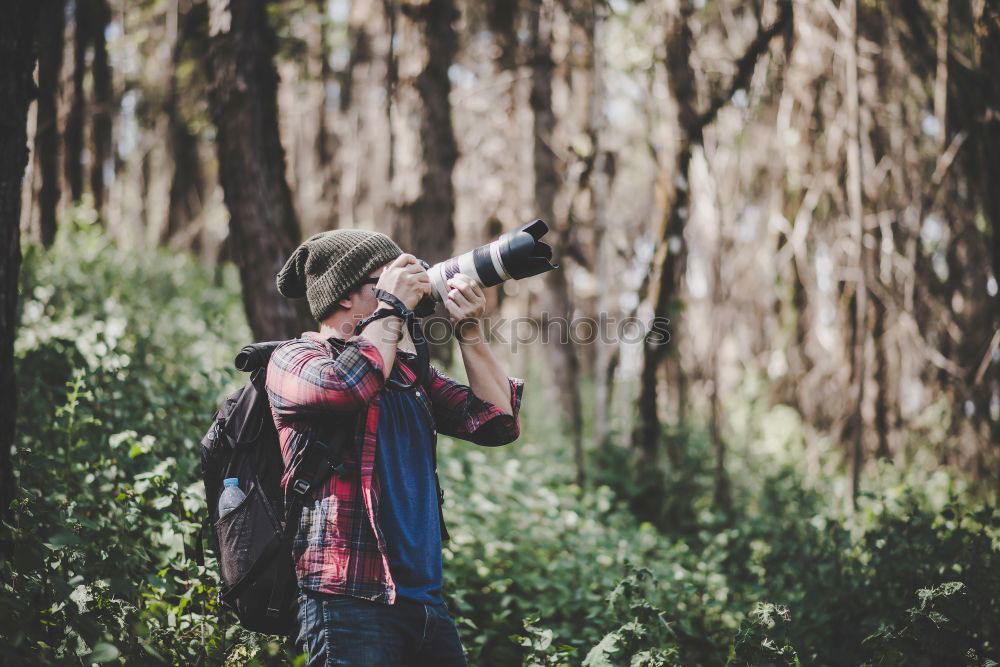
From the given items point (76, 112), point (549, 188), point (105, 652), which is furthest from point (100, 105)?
point (105, 652)

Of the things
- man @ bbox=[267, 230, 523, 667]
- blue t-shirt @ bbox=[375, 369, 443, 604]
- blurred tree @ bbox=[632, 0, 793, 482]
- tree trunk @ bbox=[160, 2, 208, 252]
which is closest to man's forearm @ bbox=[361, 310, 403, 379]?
man @ bbox=[267, 230, 523, 667]

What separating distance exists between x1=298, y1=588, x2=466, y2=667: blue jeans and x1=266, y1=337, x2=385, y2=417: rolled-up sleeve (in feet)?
1.76

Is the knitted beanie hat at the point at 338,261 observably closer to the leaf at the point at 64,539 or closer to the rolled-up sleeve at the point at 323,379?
the rolled-up sleeve at the point at 323,379

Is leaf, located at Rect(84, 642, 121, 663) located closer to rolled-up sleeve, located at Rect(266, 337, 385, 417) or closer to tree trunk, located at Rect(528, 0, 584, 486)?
rolled-up sleeve, located at Rect(266, 337, 385, 417)

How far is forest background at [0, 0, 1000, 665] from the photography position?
3.22 m

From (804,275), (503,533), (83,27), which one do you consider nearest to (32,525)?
(503,533)

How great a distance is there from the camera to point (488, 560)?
14.7ft

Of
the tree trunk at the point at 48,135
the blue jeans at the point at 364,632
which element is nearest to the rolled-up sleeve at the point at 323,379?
the blue jeans at the point at 364,632

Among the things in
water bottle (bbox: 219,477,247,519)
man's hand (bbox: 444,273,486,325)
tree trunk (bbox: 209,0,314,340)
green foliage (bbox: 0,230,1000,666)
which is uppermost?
tree trunk (bbox: 209,0,314,340)

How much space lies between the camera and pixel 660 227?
7.28 metres

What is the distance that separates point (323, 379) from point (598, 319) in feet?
17.9

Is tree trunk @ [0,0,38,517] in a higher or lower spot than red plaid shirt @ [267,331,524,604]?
higher

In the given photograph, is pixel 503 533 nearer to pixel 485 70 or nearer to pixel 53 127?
pixel 53 127

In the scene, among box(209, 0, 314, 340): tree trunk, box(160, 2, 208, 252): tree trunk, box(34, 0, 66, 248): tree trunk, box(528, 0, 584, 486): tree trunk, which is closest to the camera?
box(209, 0, 314, 340): tree trunk
